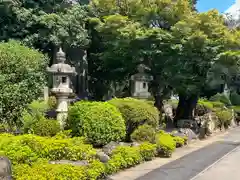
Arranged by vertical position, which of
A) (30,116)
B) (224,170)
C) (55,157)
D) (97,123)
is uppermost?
(30,116)

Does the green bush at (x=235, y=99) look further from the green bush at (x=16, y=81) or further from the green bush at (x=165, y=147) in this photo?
the green bush at (x=16, y=81)

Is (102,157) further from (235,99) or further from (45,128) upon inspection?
(235,99)

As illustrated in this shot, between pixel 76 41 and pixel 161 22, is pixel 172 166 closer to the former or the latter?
pixel 161 22

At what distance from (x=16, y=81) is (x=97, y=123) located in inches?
126

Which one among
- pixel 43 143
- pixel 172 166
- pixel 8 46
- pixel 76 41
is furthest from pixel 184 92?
pixel 43 143

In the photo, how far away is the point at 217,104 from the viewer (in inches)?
889

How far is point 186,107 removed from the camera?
18062mm

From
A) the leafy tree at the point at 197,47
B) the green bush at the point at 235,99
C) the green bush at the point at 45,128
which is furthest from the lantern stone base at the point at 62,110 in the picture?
the green bush at the point at 235,99

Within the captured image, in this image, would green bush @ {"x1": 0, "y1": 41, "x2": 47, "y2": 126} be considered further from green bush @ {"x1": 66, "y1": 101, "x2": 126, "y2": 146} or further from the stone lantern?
the stone lantern

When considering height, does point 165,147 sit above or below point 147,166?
above

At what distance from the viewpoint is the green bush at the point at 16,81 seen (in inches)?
384

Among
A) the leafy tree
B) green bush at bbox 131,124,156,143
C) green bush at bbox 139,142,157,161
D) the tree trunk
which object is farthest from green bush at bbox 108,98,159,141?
the tree trunk

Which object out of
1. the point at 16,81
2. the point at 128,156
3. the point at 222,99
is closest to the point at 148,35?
the point at 16,81

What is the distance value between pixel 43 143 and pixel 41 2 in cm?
1326
